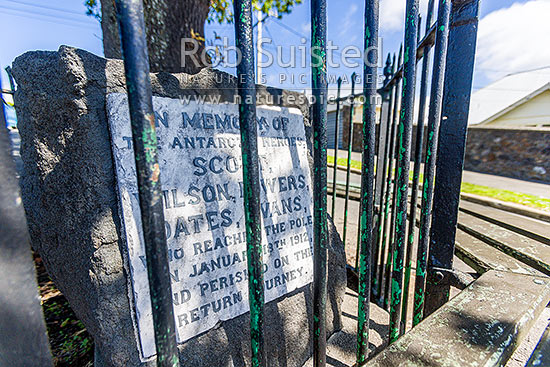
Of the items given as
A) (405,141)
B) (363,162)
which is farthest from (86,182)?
(405,141)

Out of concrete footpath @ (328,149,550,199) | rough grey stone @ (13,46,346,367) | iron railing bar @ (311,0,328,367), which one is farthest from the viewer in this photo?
concrete footpath @ (328,149,550,199)

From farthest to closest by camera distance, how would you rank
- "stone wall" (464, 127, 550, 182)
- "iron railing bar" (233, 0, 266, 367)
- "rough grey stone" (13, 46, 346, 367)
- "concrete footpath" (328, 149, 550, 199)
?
1. "stone wall" (464, 127, 550, 182)
2. "concrete footpath" (328, 149, 550, 199)
3. "rough grey stone" (13, 46, 346, 367)
4. "iron railing bar" (233, 0, 266, 367)

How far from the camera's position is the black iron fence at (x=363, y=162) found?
1.98 feet

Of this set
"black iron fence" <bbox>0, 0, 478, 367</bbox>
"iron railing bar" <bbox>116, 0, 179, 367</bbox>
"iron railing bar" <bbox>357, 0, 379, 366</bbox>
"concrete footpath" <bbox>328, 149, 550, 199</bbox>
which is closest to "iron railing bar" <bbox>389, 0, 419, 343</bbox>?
"black iron fence" <bbox>0, 0, 478, 367</bbox>

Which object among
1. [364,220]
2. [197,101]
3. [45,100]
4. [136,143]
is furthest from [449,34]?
[45,100]

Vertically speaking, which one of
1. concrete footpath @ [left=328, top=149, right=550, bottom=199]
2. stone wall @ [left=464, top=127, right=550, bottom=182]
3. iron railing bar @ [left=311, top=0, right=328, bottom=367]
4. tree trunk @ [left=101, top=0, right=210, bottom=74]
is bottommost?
concrete footpath @ [left=328, top=149, right=550, bottom=199]

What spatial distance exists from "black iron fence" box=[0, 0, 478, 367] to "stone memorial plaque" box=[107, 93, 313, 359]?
1.40 feet

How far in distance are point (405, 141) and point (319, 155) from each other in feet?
1.60

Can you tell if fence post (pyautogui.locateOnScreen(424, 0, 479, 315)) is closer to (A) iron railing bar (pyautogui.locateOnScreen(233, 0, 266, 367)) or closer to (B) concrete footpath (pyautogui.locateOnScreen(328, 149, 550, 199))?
(A) iron railing bar (pyautogui.locateOnScreen(233, 0, 266, 367))

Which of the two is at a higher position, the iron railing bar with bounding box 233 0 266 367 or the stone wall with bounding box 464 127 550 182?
the iron railing bar with bounding box 233 0 266 367

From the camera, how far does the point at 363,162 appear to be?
42.3 inches

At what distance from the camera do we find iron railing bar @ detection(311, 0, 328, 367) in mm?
881

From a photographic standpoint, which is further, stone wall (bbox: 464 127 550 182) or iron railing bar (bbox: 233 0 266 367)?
stone wall (bbox: 464 127 550 182)

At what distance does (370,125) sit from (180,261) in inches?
38.3
